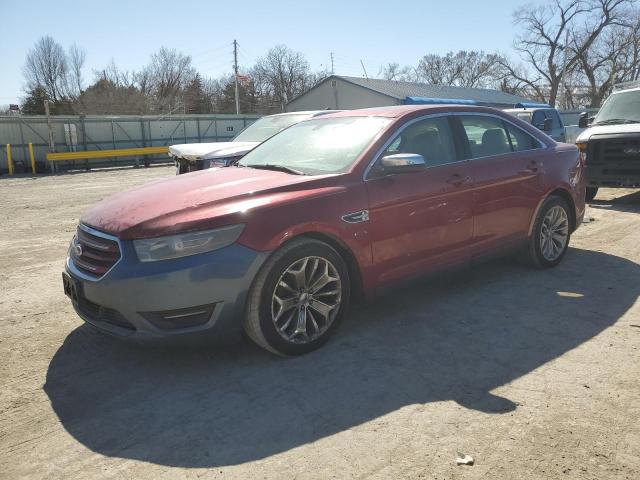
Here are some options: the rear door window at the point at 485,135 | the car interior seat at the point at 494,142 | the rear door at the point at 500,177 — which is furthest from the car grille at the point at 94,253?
the car interior seat at the point at 494,142

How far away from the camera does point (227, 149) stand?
27.6 feet

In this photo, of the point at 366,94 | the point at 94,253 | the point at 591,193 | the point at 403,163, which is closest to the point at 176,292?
the point at 94,253

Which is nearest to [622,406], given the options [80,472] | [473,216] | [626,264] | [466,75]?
[473,216]

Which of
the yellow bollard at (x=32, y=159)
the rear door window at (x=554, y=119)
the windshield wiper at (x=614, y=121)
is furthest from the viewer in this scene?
the yellow bollard at (x=32, y=159)

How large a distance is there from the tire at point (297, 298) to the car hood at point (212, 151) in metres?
5.02

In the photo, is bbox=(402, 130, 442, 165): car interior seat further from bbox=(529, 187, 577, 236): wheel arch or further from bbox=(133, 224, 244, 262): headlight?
bbox=(133, 224, 244, 262): headlight

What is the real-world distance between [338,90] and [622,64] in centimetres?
3839

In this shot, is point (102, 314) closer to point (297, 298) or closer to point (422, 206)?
point (297, 298)

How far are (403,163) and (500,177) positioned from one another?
1.45 m

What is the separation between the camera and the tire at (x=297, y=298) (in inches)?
129

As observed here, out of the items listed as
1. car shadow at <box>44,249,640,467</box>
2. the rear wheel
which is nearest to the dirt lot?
car shadow at <box>44,249,640,467</box>

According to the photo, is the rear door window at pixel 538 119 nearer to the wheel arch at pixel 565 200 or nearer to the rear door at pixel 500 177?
the wheel arch at pixel 565 200

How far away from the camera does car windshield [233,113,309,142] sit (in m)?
9.48

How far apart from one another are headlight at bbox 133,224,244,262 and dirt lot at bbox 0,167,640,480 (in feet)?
2.63
